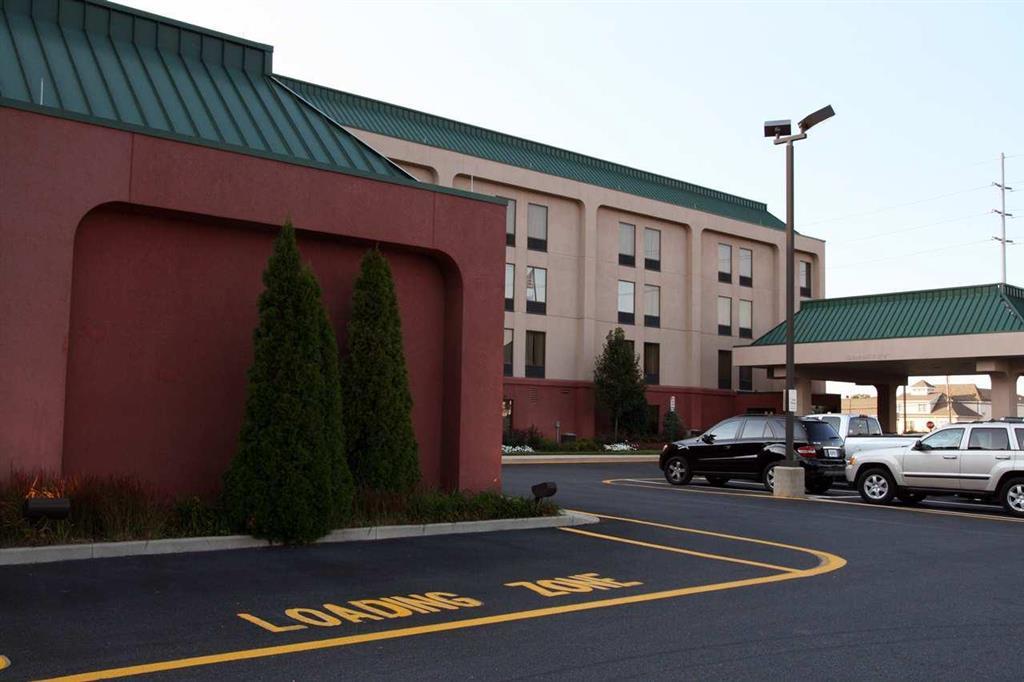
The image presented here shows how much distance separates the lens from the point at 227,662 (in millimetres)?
6625

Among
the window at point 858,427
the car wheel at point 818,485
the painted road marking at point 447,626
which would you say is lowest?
the painted road marking at point 447,626

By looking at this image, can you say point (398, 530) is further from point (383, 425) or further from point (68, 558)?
point (68, 558)

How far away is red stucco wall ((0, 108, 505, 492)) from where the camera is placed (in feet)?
37.1

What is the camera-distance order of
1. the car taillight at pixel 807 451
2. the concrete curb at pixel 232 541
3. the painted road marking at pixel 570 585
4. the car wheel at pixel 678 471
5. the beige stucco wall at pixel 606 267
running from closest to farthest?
the painted road marking at pixel 570 585, the concrete curb at pixel 232 541, the car taillight at pixel 807 451, the car wheel at pixel 678 471, the beige stucco wall at pixel 606 267

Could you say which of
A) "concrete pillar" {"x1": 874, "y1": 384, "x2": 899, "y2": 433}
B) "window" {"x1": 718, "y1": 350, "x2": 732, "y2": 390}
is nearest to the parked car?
"window" {"x1": 718, "y1": 350, "x2": 732, "y2": 390}

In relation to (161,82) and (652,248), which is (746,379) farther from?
(161,82)

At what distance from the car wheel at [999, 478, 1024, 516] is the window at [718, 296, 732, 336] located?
35.6 metres

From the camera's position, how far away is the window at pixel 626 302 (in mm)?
48656

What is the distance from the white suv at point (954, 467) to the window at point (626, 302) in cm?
2850

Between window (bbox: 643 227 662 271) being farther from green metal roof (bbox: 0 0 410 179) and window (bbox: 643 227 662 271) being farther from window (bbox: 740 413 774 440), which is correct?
green metal roof (bbox: 0 0 410 179)

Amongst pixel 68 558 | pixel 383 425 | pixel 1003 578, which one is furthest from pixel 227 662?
pixel 1003 578

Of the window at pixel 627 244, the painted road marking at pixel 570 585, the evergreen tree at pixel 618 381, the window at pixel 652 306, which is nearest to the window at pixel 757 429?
the painted road marking at pixel 570 585

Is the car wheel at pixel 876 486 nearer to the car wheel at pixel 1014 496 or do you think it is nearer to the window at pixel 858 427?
the car wheel at pixel 1014 496

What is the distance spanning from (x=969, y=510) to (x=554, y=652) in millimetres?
15306
